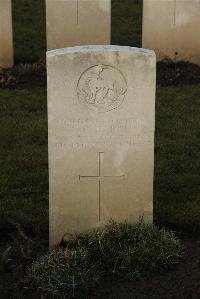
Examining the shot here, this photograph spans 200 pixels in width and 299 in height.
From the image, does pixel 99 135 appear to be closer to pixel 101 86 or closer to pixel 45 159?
pixel 101 86

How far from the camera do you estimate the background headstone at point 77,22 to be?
1071cm

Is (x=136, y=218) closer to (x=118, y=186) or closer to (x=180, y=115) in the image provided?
(x=118, y=186)

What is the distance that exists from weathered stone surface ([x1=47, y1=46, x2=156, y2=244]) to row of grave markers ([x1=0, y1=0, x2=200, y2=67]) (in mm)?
5814

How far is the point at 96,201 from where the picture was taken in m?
5.34

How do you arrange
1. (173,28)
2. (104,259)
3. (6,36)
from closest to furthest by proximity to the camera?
(104,259)
(6,36)
(173,28)

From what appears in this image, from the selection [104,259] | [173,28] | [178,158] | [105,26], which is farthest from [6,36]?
[104,259]

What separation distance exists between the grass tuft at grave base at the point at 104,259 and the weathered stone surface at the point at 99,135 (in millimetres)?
184

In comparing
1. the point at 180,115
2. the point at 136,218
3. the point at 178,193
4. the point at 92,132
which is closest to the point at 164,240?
the point at 136,218

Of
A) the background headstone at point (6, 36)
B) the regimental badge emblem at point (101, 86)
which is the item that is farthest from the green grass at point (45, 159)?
the background headstone at point (6, 36)

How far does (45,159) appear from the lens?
7277 millimetres

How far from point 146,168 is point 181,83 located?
490cm

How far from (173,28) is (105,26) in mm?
1089

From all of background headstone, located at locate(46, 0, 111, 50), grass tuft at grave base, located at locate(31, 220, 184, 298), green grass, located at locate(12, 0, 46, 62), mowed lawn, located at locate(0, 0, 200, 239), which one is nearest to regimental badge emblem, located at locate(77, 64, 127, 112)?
grass tuft at grave base, located at locate(31, 220, 184, 298)

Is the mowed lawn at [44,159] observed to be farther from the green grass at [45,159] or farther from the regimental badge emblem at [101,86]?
the regimental badge emblem at [101,86]
